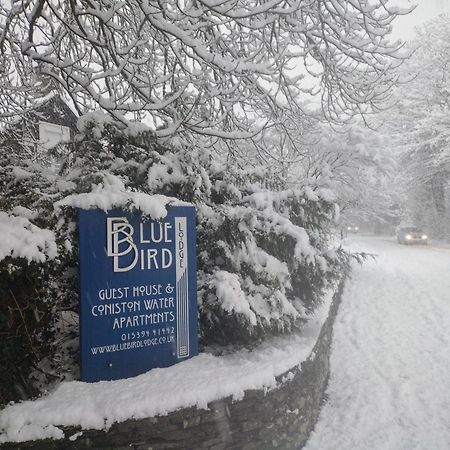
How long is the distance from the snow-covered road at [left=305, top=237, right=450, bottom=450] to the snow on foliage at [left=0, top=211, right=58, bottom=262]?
3.05m

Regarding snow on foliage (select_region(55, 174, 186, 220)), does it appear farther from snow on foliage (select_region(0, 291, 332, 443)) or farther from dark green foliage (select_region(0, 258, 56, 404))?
snow on foliage (select_region(0, 291, 332, 443))

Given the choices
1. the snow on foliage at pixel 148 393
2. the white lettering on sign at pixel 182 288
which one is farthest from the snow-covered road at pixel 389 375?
the white lettering on sign at pixel 182 288

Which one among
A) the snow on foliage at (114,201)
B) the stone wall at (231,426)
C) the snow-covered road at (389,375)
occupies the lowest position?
the snow-covered road at (389,375)

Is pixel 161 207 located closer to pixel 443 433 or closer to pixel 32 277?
pixel 32 277

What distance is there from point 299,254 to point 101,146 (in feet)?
7.75

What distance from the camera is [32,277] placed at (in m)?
3.05

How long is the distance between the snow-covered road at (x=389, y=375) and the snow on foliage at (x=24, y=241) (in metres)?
3.05

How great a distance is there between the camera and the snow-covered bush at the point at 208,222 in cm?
357

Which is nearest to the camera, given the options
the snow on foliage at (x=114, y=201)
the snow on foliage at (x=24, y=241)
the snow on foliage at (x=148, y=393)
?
the snow on foliage at (x=148, y=393)

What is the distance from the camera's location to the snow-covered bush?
11.7 ft

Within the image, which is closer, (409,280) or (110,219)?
(110,219)

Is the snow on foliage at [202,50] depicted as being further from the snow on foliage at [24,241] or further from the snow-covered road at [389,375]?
the snow-covered road at [389,375]

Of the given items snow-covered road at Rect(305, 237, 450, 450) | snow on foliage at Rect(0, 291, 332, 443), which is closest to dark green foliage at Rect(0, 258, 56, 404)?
snow on foliage at Rect(0, 291, 332, 443)

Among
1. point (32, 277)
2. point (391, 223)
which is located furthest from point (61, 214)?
point (391, 223)
